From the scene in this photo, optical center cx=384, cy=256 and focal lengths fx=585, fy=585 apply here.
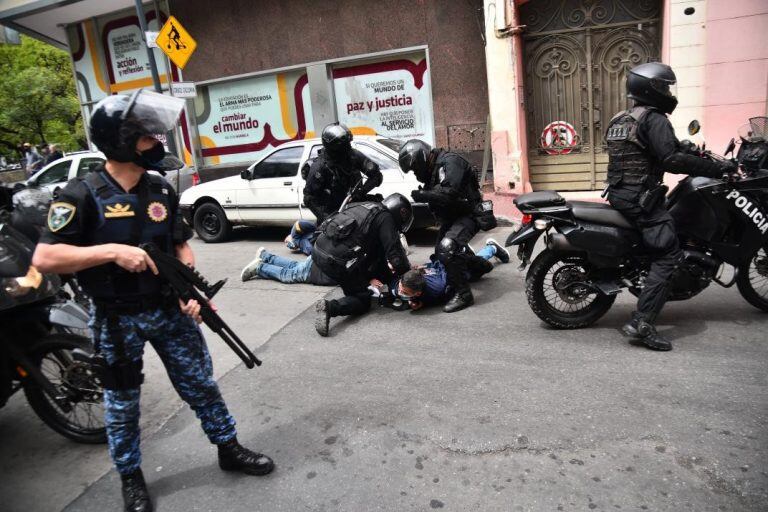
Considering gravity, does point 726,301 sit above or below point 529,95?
below

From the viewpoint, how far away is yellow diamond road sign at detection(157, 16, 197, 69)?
9375mm

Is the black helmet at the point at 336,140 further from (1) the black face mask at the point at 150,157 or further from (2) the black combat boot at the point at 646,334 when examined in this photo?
(1) the black face mask at the point at 150,157

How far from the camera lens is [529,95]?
10.1m

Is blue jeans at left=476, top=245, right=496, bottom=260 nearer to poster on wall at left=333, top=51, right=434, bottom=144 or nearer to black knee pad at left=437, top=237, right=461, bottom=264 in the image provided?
black knee pad at left=437, top=237, right=461, bottom=264

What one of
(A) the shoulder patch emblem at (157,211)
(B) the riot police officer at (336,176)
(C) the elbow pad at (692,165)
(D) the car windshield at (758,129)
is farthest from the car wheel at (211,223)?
(D) the car windshield at (758,129)

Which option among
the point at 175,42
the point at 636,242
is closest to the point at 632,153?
the point at 636,242

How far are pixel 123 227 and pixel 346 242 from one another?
2.58 metres

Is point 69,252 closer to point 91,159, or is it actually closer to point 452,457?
point 452,457

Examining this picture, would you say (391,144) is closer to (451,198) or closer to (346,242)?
(451,198)

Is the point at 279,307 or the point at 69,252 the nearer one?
the point at 69,252

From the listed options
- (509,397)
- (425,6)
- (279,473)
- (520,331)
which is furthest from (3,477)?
(425,6)

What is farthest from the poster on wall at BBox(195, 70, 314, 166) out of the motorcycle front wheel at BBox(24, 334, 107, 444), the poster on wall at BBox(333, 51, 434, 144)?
the motorcycle front wheel at BBox(24, 334, 107, 444)

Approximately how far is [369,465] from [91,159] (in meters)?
9.96

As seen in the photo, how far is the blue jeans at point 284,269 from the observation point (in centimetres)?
646
